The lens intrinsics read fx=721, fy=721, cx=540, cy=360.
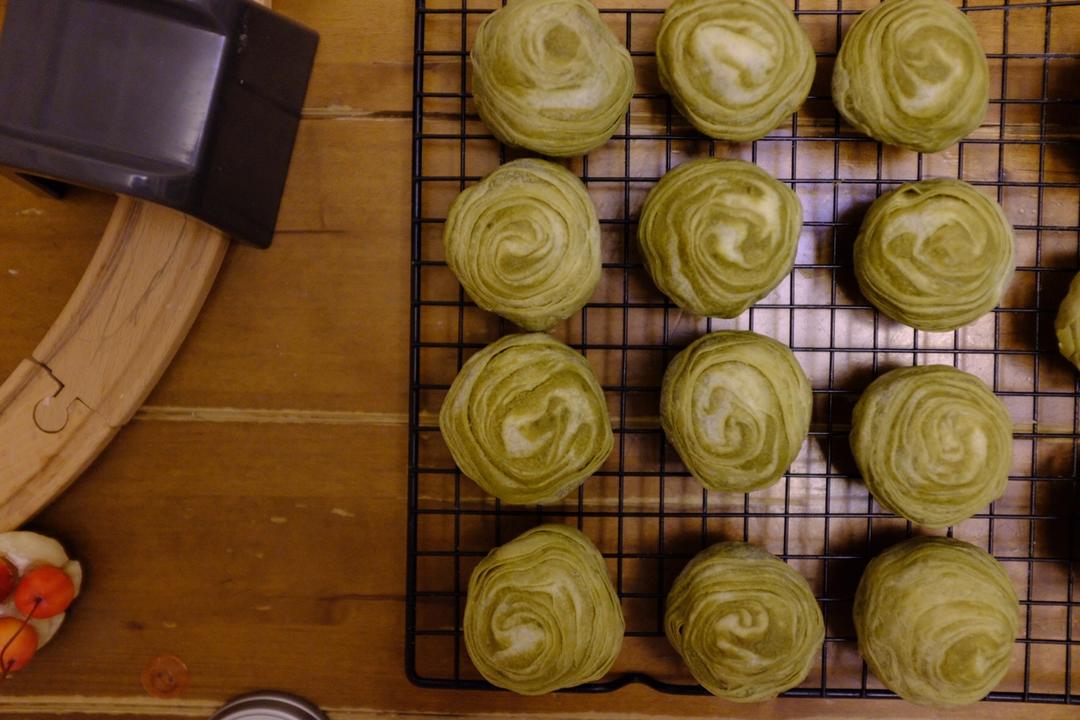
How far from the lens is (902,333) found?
1.51 m

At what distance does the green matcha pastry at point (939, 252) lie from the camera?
1.29m

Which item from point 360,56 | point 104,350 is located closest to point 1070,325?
point 360,56

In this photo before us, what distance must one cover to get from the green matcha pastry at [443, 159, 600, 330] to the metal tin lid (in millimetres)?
976

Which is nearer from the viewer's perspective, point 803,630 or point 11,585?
point 803,630

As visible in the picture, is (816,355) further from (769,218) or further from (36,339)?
(36,339)

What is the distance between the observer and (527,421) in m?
1.28

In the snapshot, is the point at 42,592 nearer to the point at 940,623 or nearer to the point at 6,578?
the point at 6,578

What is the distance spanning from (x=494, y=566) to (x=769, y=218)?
32.0 inches

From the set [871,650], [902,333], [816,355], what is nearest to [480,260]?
[816,355]

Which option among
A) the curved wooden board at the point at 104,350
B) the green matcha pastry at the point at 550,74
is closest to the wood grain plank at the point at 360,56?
the curved wooden board at the point at 104,350

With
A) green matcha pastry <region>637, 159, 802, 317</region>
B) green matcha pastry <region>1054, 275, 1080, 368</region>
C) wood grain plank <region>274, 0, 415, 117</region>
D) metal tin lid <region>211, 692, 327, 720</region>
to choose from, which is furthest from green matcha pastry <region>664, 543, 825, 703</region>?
wood grain plank <region>274, 0, 415, 117</region>

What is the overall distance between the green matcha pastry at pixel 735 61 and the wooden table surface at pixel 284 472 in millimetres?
585

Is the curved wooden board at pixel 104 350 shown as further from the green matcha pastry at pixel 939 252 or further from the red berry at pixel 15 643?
the green matcha pastry at pixel 939 252

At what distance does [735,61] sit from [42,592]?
1.70 m
